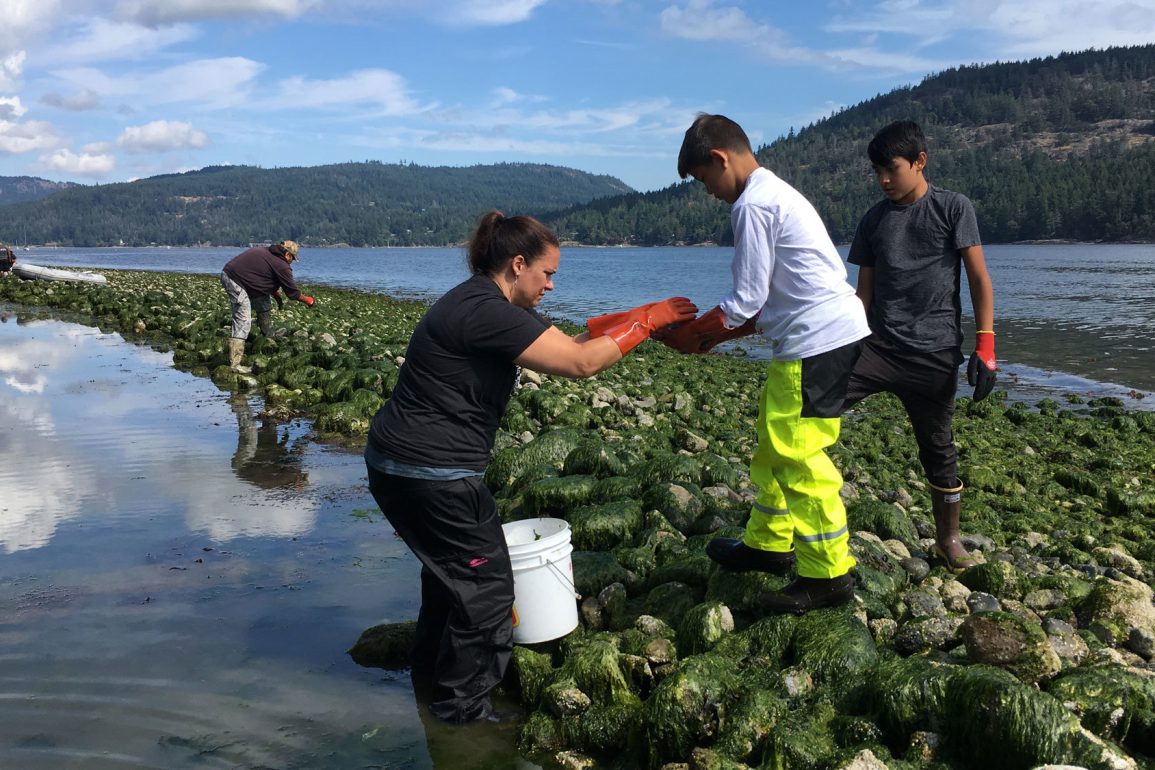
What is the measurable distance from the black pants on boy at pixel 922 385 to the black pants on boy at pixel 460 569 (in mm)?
2204

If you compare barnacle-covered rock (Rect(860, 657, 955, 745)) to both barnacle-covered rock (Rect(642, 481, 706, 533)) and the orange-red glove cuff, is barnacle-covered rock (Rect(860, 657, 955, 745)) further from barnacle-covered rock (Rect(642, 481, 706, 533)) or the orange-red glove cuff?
barnacle-covered rock (Rect(642, 481, 706, 533))

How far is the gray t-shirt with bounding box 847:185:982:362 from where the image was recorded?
510 centimetres

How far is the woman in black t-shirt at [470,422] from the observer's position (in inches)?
156

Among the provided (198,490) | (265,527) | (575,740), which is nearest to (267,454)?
(198,490)

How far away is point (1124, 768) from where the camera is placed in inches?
116

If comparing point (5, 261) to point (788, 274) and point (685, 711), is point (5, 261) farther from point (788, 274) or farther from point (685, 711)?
point (685, 711)

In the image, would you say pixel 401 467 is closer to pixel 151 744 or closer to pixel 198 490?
pixel 151 744

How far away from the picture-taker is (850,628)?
4.14 metres

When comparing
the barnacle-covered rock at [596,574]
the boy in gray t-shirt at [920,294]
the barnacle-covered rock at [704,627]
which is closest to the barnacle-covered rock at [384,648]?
the barnacle-covered rock at [596,574]

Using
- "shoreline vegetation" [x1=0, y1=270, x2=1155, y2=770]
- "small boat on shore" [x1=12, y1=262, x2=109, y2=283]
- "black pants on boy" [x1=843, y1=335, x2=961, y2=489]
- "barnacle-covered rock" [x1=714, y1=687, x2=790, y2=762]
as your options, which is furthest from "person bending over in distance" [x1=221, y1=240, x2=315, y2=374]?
"small boat on shore" [x1=12, y1=262, x2=109, y2=283]

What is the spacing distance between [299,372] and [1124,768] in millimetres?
11860

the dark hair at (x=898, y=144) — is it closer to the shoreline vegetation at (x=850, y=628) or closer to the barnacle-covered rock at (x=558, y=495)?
the shoreline vegetation at (x=850, y=628)

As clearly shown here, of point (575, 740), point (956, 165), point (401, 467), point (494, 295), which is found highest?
point (956, 165)

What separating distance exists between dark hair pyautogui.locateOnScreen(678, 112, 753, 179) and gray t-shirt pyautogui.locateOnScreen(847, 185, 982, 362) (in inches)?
54.6
